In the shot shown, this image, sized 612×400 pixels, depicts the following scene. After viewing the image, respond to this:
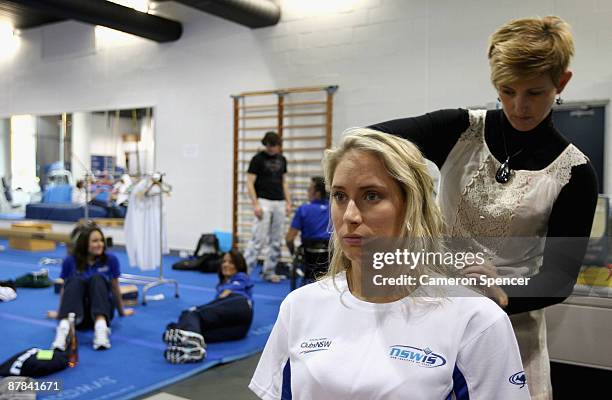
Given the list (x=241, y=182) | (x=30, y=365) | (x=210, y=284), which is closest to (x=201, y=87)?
(x=241, y=182)

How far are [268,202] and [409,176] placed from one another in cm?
529

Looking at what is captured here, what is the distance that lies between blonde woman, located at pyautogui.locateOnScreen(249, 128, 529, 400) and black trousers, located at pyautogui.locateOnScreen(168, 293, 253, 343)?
2.76 meters

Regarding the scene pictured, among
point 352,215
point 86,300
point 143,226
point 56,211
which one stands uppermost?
point 352,215

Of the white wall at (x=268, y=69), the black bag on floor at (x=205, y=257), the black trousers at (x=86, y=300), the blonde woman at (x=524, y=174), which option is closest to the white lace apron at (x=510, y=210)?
the blonde woman at (x=524, y=174)

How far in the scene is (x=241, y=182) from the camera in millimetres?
7406

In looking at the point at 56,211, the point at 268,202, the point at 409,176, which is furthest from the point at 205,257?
the point at 409,176

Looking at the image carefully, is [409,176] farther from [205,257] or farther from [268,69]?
[268,69]

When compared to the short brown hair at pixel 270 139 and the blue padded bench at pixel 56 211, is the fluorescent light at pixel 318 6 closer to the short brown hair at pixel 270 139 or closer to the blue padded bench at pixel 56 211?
the short brown hair at pixel 270 139

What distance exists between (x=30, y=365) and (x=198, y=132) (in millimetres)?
5278

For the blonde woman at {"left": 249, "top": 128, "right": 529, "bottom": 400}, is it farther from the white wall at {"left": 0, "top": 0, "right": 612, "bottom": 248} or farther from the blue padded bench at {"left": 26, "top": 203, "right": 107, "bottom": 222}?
the blue padded bench at {"left": 26, "top": 203, "right": 107, "bottom": 222}

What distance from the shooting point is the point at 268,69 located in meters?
7.15

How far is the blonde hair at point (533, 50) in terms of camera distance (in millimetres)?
893

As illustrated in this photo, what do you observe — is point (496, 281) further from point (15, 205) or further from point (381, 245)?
point (15, 205)

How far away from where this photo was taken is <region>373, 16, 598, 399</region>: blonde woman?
91 centimetres
